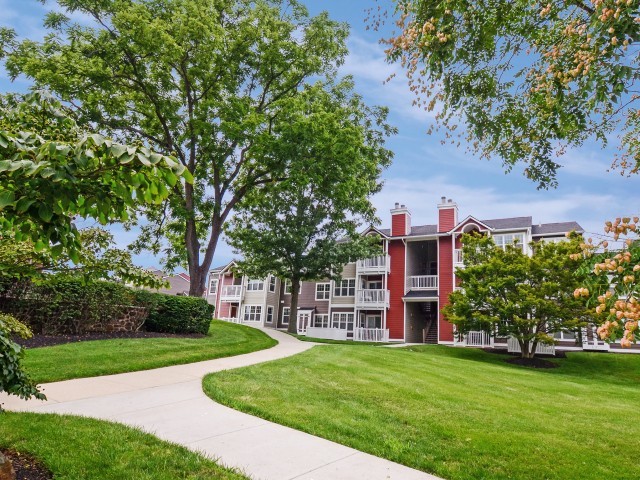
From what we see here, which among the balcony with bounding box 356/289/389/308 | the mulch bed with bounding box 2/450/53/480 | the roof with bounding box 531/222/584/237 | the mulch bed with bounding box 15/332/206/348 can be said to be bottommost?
the mulch bed with bounding box 2/450/53/480

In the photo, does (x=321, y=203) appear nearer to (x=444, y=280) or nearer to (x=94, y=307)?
(x=444, y=280)

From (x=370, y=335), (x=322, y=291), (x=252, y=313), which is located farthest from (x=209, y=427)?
(x=252, y=313)

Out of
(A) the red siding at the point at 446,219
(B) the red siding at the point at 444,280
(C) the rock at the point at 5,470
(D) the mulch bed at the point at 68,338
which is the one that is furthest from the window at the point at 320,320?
(C) the rock at the point at 5,470

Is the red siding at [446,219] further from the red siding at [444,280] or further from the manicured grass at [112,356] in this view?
the manicured grass at [112,356]

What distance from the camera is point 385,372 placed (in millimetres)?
11258

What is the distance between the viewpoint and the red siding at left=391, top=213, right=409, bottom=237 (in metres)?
32.0

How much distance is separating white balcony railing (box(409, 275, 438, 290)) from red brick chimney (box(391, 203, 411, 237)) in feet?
11.9

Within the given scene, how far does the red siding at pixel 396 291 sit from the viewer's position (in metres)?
30.6

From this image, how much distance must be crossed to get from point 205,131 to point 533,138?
594 inches

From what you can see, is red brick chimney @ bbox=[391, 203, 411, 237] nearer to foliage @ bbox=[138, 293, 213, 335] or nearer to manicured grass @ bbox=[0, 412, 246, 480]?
foliage @ bbox=[138, 293, 213, 335]

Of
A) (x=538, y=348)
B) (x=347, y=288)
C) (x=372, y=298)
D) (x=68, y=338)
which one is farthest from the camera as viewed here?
(x=347, y=288)

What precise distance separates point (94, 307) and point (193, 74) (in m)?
12.8

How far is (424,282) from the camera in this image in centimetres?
3094

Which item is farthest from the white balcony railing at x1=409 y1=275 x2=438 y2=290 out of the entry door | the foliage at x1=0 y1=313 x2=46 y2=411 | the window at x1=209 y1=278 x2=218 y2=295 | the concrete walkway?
the foliage at x1=0 y1=313 x2=46 y2=411
